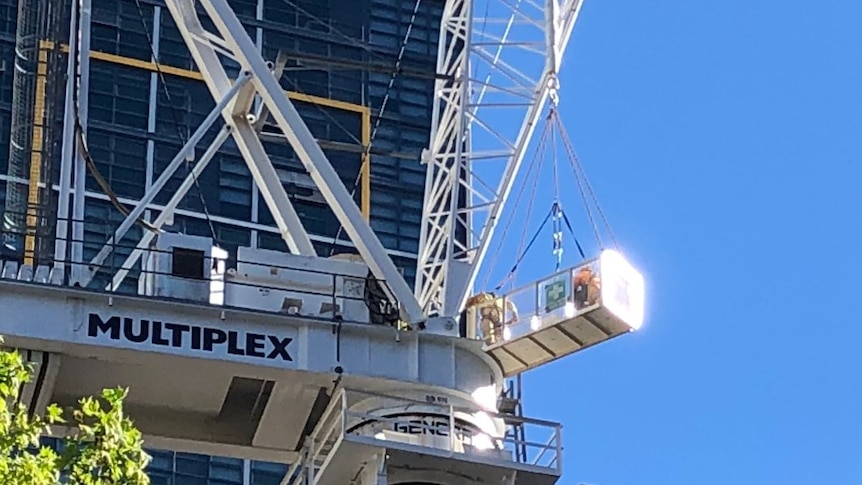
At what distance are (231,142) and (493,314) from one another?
222ft

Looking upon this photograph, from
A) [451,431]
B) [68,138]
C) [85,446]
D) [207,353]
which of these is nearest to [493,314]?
[451,431]

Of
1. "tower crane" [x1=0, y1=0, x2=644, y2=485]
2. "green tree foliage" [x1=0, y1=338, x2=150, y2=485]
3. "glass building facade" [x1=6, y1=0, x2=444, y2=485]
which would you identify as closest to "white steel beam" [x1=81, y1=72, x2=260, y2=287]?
"tower crane" [x1=0, y1=0, x2=644, y2=485]

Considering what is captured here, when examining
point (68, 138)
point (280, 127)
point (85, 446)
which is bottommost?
point (85, 446)

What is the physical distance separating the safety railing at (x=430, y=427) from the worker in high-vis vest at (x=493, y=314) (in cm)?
325

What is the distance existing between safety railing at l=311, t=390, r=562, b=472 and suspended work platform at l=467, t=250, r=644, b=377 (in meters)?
2.82

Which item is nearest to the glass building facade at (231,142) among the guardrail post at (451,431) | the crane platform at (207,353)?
the crane platform at (207,353)

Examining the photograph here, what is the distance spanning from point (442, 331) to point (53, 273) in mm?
7404

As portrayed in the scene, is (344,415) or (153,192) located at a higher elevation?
(153,192)

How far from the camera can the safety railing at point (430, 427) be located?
45719mm

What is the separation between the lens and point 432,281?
5372cm

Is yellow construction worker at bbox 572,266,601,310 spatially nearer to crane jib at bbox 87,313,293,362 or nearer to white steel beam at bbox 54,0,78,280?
crane jib at bbox 87,313,293,362

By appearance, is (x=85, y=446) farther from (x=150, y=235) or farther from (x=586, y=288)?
(x=586, y=288)

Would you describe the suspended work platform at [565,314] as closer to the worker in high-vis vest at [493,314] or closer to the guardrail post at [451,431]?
the worker in high-vis vest at [493,314]

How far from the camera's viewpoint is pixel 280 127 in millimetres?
Answer: 51750
